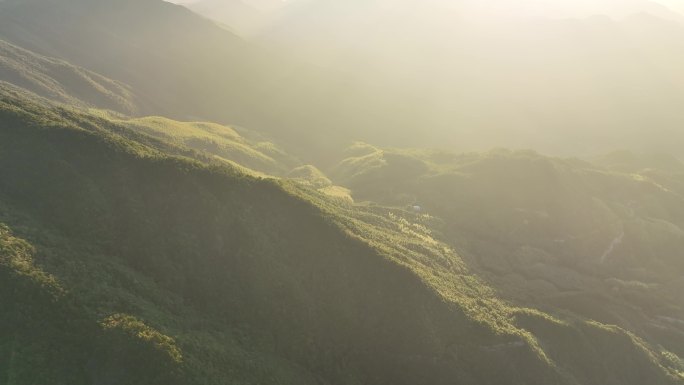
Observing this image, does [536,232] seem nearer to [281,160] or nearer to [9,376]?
[281,160]

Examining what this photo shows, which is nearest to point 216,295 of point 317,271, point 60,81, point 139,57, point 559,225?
point 317,271

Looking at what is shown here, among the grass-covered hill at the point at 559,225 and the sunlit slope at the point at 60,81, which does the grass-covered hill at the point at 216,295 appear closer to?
the grass-covered hill at the point at 559,225

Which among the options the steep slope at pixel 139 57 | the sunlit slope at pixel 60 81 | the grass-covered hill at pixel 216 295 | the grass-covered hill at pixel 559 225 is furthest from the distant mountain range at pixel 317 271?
the steep slope at pixel 139 57

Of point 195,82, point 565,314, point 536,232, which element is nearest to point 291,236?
point 565,314

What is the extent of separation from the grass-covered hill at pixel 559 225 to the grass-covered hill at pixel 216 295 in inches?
456

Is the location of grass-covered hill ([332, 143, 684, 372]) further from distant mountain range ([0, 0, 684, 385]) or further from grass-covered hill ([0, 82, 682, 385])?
grass-covered hill ([0, 82, 682, 385])

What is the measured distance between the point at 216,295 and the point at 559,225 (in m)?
64.9

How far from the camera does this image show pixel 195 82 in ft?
575

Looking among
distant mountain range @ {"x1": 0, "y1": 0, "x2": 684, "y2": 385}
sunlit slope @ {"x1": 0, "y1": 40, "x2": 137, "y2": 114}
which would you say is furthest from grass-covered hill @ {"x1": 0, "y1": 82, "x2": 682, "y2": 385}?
sunlit slope @ {"x1": 0, "y1": 40, "x2": 137, "y2": 114}

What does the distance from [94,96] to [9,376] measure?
125311 mm

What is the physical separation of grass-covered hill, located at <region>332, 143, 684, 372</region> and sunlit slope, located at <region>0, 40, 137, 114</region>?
2926 inches

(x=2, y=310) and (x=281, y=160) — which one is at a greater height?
(x=281, y=160)

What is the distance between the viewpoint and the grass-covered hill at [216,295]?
104 feet

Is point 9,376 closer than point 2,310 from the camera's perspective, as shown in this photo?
Yes
